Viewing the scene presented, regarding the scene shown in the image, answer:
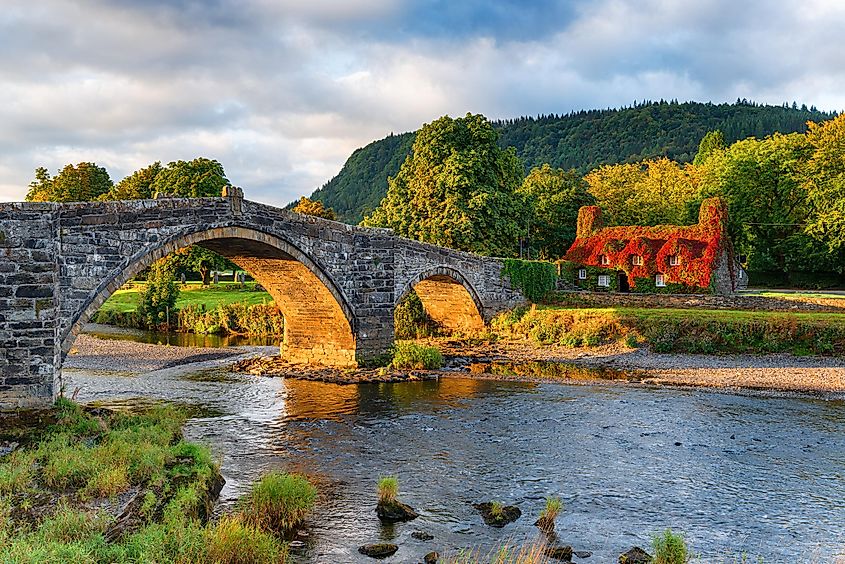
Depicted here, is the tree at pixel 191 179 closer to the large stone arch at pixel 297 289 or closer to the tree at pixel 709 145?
the large stone arch at pixel 297 289

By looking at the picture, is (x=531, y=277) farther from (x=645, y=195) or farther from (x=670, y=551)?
(x=670, y=551)

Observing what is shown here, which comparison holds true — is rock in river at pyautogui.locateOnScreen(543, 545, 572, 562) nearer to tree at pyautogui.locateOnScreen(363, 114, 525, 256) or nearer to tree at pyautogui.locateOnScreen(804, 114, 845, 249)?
tree at pyautogui.locateOnScreen(363, 114, 525, 256)

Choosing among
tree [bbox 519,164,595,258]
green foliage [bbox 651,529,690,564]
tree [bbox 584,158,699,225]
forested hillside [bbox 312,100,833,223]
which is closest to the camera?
green foliage [bbox 651,529,690,564]

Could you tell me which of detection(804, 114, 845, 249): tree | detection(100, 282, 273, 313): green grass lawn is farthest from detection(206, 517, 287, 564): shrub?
detection(804, 114, 845, 249): tree

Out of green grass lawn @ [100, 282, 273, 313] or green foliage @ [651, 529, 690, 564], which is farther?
green grass lawn @ [100, 282, 273, 313]

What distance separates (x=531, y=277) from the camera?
4109 centimetres

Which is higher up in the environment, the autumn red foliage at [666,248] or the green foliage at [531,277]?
the autumn red foliage at [666,248]

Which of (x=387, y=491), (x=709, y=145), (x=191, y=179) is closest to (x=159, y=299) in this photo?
(x=191, y=179)

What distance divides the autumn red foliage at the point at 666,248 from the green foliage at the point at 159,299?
1049 inches

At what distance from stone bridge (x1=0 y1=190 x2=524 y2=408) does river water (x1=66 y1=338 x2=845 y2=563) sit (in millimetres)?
4055

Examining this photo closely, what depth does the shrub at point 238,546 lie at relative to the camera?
894cm

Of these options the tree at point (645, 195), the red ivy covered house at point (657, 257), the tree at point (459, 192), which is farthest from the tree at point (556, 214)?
the tree at point (459, 192)

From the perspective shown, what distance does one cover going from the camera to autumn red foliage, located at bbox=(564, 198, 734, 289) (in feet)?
144

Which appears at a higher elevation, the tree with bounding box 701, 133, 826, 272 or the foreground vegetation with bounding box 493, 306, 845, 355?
the tree with bounding box 701, 133, 826, 272
